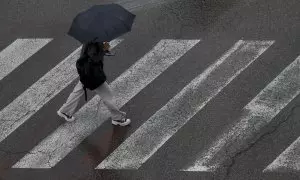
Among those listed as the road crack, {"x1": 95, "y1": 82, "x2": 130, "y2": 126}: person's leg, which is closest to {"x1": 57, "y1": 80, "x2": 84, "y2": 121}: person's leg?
{"x1": 95, "y1": 82, "x2": 130, "y2": 126}: person's leg

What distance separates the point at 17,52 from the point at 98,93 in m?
2.67

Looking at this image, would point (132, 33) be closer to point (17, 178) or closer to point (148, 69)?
point (148, 69)

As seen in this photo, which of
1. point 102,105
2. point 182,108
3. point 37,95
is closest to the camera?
point 182,108

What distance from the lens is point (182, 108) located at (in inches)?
429

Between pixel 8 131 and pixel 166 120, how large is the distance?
2.67 meters

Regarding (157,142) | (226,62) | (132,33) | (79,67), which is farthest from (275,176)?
(132,33)

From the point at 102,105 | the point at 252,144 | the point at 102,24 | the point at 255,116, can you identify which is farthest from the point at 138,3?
the point at 252,144

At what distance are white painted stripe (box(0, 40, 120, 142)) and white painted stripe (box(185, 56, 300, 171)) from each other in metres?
3.01

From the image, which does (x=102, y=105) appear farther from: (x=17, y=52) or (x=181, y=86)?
(x=17, y=52)

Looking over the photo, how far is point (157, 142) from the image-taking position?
10.4 m

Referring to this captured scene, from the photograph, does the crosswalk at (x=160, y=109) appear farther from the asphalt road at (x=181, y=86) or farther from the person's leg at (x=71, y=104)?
the person's leg at (x=71, y=104)

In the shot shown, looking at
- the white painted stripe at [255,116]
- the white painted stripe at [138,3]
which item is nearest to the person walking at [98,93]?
the white painted stripe at [255,116]

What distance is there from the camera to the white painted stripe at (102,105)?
409 inches

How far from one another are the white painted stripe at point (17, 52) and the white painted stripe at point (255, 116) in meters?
4.10
